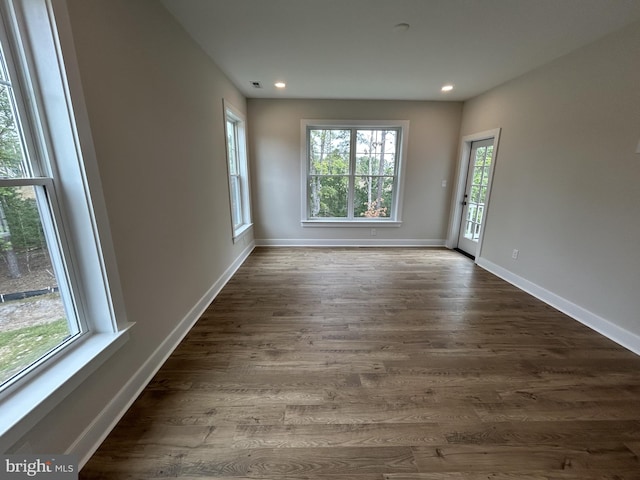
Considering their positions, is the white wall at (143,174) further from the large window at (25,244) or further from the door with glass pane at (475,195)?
the door with glass pane at (475,195)

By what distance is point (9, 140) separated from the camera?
1.06 m

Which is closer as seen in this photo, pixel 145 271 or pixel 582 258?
pixel 145 271

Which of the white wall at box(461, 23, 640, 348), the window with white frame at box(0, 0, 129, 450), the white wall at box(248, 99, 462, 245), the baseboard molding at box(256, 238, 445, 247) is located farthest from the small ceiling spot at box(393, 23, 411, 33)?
the baseboard molding at box(256, 238, 445, 247)

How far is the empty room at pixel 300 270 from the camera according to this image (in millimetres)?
1185

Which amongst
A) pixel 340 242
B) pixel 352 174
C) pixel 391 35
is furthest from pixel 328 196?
pixel 391 35

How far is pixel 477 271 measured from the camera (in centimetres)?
383

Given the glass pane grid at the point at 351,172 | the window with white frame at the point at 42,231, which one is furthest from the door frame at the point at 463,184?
the window with white frame at the point at 42,231

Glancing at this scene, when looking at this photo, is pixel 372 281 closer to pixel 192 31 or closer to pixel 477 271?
pixel 477 271

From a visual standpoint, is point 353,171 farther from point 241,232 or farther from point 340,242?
point 241,232

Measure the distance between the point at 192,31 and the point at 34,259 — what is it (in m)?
2.23

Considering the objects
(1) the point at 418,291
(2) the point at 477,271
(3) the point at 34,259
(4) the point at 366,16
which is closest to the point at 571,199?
(2) the point at 477,271

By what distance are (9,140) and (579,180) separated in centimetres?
411

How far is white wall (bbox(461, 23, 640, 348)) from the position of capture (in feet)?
7.09

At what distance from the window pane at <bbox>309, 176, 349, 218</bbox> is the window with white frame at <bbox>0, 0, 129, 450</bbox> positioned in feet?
12.5
